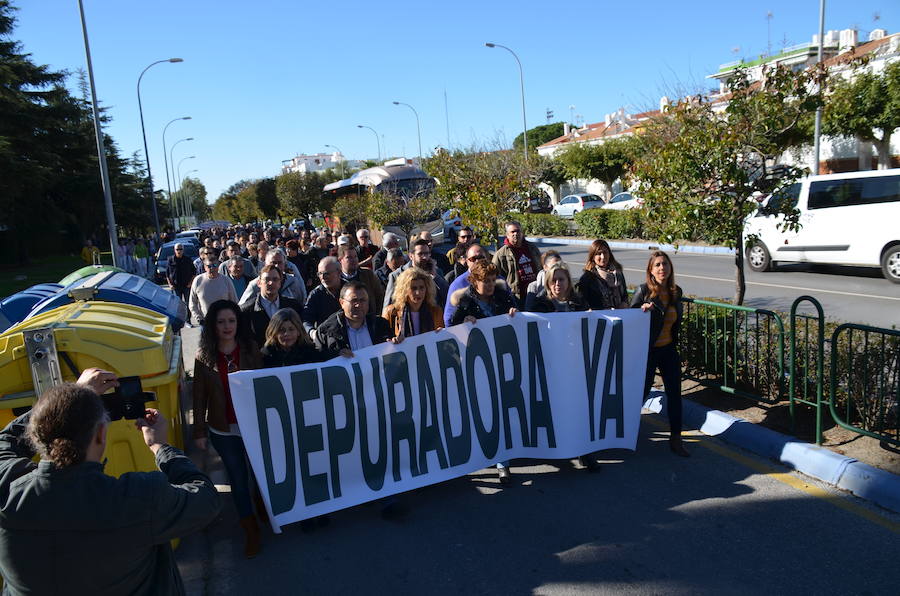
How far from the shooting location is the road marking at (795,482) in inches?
166

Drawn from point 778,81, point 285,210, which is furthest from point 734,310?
point 285,210

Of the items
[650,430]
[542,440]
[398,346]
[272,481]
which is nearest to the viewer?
[272,481]

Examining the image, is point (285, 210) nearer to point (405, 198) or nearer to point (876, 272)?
point (405, 198)

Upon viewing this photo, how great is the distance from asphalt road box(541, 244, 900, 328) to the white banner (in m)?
5.54

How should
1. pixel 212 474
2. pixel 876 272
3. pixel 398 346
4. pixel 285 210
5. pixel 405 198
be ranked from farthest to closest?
pixel 285 210
pixel 405 198
pixel 876 272
pixel 212 474
pixel 398 346

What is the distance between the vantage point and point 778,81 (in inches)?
290

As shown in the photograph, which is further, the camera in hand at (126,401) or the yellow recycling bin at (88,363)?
the yellow recycling bin at (88,363)

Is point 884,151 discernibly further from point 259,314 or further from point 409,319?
point 259,314

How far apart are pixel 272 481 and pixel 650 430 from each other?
11.1 feet

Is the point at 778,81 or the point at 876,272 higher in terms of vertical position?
the point at 778,81

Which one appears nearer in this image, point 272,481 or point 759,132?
point 272,481

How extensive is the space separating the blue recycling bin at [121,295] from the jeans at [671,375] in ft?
16.6

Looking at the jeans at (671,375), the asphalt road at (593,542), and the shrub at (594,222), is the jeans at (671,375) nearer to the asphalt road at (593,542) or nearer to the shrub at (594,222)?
the asphalt road at (593,542)

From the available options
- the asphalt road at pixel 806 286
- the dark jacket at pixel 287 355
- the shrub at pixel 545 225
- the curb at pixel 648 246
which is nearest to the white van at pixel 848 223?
the asphalt road at pixel 806 286
